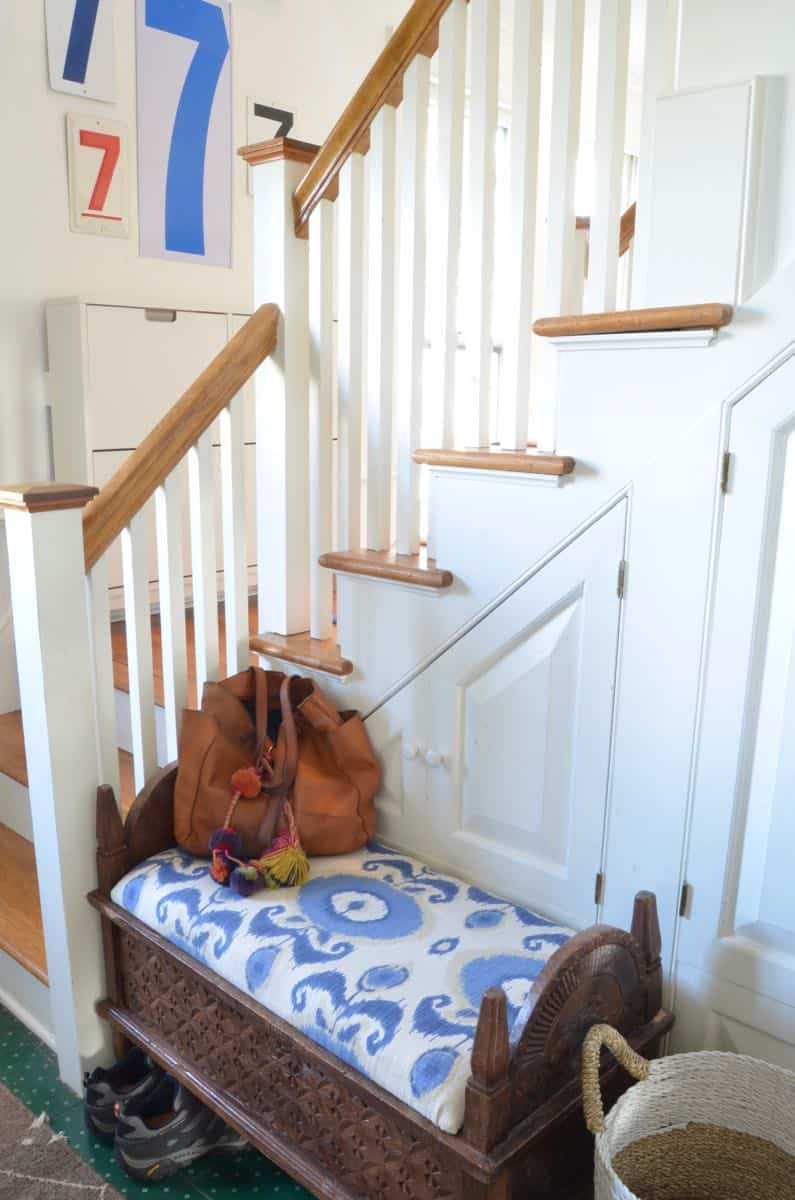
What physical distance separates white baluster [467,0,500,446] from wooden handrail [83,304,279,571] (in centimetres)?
47

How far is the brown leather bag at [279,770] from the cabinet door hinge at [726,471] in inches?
33.6

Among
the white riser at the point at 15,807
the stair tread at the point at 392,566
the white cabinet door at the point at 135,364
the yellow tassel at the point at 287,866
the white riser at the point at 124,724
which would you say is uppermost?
the white cabinet door at the point at 135,364

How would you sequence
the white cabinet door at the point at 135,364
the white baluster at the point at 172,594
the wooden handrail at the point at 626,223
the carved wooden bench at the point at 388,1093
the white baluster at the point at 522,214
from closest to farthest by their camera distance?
1. the carved wooden bench at the point at 388,1093
2. the white baluster at the point at 522,214
3. the white baluster at the point at 172,594
4. the wooden handrail at the point at 626,223
5. the white cabinet door at the point at 135,364

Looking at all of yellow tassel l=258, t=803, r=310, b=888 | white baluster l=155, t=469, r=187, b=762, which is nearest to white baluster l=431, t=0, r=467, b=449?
white baluster l=155, t=469, r=187, b=762

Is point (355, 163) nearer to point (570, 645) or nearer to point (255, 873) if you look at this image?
point (570, 645)

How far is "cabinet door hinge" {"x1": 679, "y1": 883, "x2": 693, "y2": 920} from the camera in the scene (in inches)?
58.2

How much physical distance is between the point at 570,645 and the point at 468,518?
29 centimetres

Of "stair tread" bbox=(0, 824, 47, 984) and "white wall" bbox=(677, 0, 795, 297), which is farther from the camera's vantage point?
"stair tread" bbox=(0, 824, 47, 984)

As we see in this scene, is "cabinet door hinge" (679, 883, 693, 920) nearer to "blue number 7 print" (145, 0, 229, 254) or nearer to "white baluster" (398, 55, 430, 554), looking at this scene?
"white baluster" (398, 55, 430, 554)

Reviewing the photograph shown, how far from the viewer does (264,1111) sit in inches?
61.6

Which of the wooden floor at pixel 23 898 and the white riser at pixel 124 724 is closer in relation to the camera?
the wooden floor at pixel 23 898

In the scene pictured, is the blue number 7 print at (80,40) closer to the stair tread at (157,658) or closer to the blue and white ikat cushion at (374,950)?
the stair tread at (157,658)

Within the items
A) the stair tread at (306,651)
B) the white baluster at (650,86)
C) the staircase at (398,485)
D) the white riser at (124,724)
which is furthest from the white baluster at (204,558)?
the white baluster at (650,86)

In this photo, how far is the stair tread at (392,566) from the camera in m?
1.75
